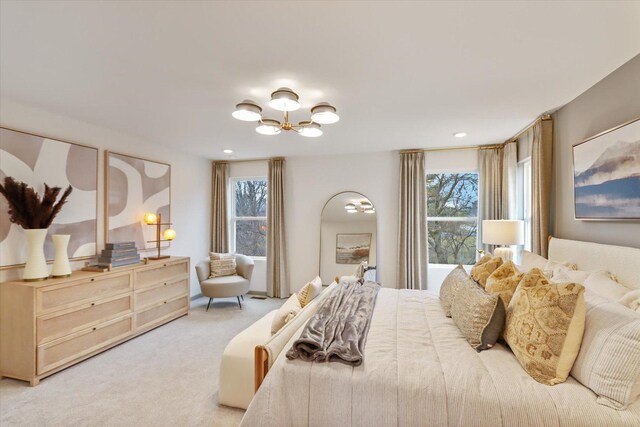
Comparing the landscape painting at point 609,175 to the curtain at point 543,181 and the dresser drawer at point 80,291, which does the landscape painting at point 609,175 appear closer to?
the curtain at point 543,181

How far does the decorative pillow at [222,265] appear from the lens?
4672 millimetres

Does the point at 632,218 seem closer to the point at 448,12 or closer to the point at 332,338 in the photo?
the point at 448,12

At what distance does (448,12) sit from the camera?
1.53 metres

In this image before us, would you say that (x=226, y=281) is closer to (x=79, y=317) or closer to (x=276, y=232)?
(x=276, y=232)

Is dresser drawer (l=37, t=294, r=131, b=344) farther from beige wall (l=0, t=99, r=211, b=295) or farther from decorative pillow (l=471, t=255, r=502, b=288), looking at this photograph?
decorative pillow (l=471, t=255, r=502, b=288)

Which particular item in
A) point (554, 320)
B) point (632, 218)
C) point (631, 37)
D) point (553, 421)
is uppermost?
point (631, 37)

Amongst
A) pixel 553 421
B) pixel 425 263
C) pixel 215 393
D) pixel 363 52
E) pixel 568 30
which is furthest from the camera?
pixel 425 263

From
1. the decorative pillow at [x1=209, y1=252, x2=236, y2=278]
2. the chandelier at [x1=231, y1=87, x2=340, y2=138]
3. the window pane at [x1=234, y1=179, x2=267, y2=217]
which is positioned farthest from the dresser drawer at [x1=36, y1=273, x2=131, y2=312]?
the window pane at [x1=234, y1=179, x2=267, y2=217]

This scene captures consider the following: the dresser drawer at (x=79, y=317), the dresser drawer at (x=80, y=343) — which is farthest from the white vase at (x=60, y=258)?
the dresser drawer at (x=80, y=343)

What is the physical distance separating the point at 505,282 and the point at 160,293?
3.87 metres

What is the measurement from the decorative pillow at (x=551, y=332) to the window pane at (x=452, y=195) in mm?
3321

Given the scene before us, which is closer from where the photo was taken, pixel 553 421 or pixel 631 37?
pixel 553 421

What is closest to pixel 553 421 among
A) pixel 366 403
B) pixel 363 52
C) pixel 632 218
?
pixel 366 403

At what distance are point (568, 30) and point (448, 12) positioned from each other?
762 mm
